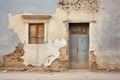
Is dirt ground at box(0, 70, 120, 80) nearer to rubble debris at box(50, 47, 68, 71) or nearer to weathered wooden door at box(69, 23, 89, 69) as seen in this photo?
rubble debris at box(50, 47, 68, 71)

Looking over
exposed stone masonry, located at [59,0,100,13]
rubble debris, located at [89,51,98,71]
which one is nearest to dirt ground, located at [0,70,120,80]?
rubble debris, located at [89,51,98,71]

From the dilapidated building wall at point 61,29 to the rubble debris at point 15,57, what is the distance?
0.66 feet

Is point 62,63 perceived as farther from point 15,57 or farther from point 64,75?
point 15,57

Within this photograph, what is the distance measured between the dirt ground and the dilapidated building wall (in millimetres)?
661

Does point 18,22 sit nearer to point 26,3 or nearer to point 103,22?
point 26,3

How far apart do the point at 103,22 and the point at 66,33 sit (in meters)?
1.89

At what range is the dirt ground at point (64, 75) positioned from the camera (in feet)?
37.7

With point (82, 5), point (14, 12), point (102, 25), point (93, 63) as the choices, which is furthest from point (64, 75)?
point (14, 12)

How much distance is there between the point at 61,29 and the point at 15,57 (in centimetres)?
266

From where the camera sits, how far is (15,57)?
535 inches

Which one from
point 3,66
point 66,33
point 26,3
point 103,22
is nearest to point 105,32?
point 103,22

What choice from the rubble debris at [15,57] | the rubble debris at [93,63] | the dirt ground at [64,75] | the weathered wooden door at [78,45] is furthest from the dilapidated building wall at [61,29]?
the dirt ground at [64,75]

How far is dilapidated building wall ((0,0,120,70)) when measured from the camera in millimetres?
13477

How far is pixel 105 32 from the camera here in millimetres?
13492
